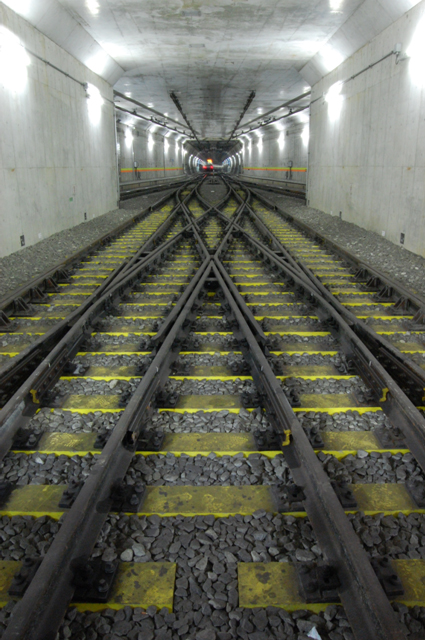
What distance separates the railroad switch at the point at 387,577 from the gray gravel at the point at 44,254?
6.01 metres

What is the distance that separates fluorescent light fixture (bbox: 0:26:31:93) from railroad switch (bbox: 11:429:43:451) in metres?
8.16

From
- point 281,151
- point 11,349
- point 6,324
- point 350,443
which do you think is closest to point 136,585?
point 350,443

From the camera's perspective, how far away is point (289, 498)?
2398 mm

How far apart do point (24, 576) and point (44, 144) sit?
10.8m

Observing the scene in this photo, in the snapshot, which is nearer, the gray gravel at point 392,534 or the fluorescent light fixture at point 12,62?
the gray gravel at point 392,534

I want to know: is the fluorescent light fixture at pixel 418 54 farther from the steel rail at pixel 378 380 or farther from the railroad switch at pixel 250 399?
the railroad switch at pixel 250 399

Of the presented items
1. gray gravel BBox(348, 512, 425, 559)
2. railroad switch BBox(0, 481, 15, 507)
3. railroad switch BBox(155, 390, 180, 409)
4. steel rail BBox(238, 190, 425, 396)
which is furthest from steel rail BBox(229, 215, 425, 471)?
railroad switch BBox(0, 481, 15, 507)

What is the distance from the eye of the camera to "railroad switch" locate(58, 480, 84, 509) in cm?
242

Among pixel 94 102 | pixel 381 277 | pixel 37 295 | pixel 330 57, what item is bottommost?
pixel 37 295

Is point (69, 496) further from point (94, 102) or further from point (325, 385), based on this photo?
point (94, 102)

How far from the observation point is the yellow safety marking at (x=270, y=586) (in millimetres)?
1898

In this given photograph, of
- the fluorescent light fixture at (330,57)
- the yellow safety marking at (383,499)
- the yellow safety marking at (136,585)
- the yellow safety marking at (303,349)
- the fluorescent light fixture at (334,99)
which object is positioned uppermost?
the fluorescent light fixture at (330,57)

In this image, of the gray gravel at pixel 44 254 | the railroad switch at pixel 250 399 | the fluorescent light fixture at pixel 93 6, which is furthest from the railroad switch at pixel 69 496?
the fluorescent light fixture at pixel 93 6

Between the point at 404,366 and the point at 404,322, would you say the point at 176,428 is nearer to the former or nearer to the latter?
the point at 404,366
